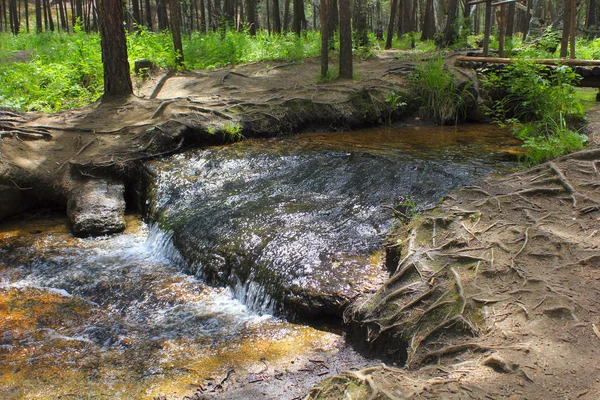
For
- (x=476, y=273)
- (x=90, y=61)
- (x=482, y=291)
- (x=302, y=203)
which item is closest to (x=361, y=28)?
(x=90, y=61)

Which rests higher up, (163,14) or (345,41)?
(163,14)

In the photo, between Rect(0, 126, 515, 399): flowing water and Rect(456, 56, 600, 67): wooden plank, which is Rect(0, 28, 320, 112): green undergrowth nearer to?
Rect(0, 126, 515, 399): flowing water

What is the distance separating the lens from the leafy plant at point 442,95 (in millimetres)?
10703

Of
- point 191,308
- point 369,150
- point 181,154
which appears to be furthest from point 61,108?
point 191,308

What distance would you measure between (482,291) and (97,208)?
18.0 ft

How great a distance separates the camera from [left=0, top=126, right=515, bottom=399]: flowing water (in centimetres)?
414

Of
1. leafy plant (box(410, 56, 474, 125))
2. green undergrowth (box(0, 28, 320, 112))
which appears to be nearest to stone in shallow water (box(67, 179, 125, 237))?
green undergrowth (box(0, 28, 320, 112))

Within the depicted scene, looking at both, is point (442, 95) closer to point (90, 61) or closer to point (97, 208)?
point (97, 208)

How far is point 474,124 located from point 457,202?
5.88 meters

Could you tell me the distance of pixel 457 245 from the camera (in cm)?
455

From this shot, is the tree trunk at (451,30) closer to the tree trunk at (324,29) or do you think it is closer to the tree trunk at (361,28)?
the tree trunk at (361,28)

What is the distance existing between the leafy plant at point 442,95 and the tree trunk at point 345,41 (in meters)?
1.70

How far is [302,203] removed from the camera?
6516 millimetres

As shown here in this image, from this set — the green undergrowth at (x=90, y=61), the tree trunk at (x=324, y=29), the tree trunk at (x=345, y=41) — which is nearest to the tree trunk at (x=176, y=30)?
the green undergrowth at (x=90, y=61)
